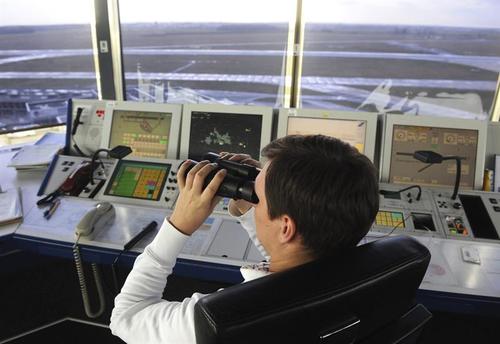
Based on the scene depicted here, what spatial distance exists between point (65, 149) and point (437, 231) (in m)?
1.82

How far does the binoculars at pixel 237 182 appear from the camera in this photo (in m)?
0.81

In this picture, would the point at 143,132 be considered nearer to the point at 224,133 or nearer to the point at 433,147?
the point at 224,133

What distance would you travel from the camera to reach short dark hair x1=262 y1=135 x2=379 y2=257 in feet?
2.06

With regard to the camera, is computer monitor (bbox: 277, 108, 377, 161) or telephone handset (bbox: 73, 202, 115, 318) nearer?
telephone handset (bbox: 73, 202, 115, 318)

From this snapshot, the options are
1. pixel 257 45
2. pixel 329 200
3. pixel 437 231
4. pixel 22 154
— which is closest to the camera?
pixel 329 200

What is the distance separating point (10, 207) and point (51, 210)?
17 centimetres

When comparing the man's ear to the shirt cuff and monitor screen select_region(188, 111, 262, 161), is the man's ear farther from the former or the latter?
monitor screen select_region(188, 111, 262, 161)

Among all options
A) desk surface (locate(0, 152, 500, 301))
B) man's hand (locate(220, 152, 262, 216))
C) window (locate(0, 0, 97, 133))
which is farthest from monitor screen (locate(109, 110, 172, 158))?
window (locate(0, 0, 97, 133))

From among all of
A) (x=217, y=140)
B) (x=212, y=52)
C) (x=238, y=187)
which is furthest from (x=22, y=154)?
(x=212, y=52)

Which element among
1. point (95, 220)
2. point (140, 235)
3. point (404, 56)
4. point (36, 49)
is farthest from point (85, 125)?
point (404, 56)

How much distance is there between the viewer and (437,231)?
147 cm

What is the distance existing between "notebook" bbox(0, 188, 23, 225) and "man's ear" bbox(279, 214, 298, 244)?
1.28 meters

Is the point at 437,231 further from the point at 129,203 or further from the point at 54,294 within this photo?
the point at 54,294

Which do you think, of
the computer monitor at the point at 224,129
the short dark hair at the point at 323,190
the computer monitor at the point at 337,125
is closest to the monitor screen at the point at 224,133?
the computer monitor at the point at 224,129
